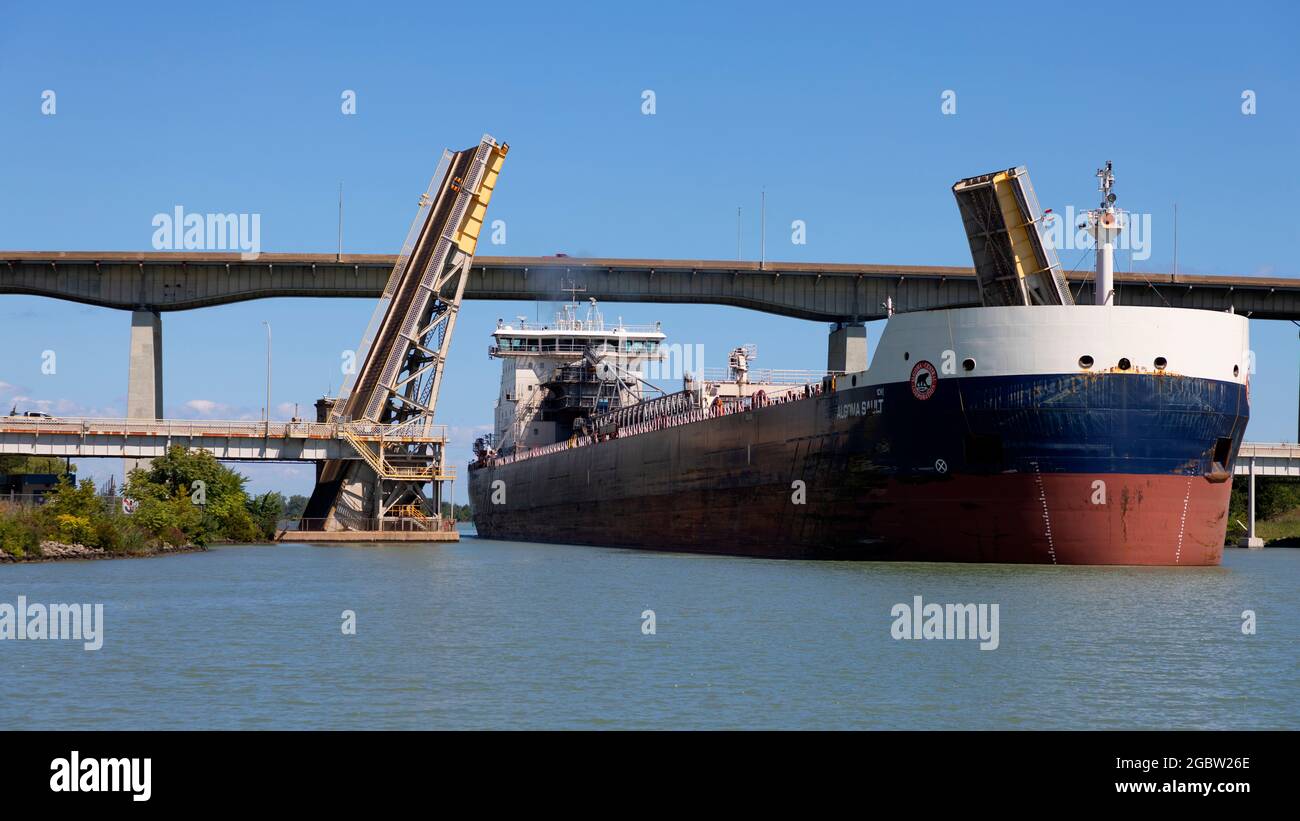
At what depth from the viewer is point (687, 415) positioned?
164 ft

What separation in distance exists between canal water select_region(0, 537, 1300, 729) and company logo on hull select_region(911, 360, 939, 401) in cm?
410

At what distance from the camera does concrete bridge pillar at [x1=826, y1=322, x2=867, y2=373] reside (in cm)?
6581

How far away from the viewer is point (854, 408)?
37219 mm

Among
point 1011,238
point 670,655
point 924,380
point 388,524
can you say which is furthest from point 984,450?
point 388,524

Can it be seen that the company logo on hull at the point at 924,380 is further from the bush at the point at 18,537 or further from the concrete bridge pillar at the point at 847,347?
the concrete bridge pillar at the point at 847,347

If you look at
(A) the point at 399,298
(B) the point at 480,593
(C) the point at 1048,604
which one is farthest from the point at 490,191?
(C) the point at 1048,604

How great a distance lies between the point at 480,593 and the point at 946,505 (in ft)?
36.3

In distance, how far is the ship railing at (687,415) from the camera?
142ft
